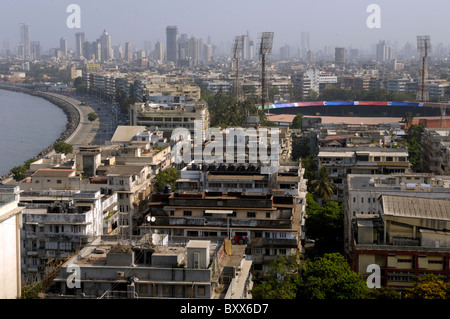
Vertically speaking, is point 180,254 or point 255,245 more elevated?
point 180,254

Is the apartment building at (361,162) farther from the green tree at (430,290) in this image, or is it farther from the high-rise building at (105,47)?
the high-rise building at (105,47)

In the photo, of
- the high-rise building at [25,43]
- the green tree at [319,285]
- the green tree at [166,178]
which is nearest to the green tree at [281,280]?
the green tree at [319,285]

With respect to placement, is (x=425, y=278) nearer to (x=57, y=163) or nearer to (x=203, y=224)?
(x=203, y=224)

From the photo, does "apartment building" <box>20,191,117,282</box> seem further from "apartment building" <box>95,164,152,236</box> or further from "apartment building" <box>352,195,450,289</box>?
"apartment building" <box>352,195,450,289</box>

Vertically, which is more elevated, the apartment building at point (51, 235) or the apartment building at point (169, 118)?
the apartment building at point (169, 118)

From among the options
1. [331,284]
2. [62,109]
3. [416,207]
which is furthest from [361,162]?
[62,109]

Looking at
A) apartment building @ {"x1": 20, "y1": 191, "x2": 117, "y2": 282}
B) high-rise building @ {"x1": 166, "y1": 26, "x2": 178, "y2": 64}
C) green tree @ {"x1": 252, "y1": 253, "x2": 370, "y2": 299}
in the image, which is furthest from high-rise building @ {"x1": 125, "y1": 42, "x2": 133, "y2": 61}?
green tree @ {"x1": 252, "y1": 253, "x2": 370, "y2": 299}

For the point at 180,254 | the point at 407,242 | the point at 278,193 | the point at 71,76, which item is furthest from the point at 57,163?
the point at 71,76
